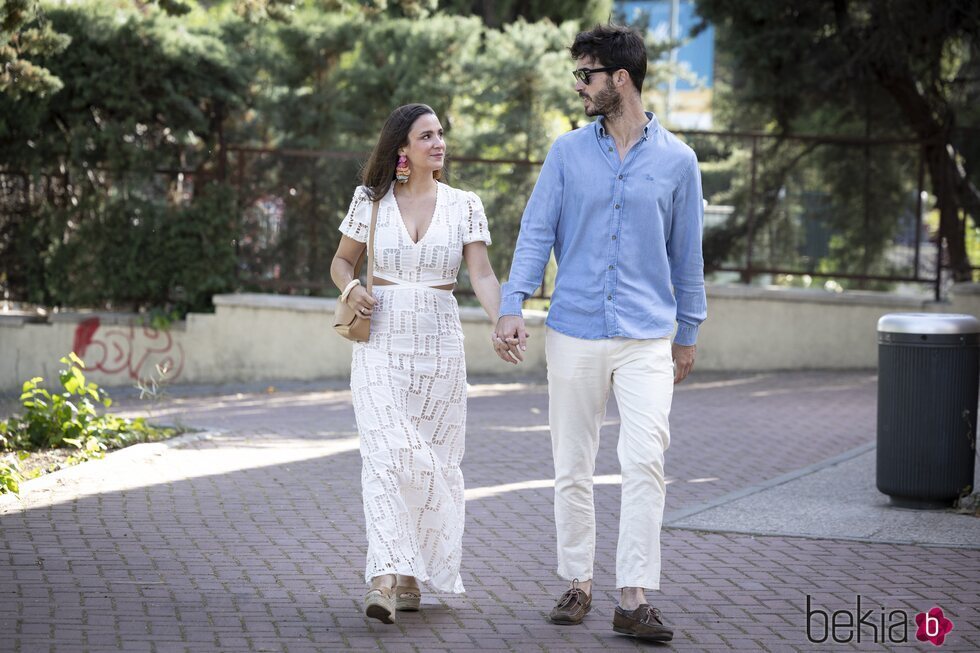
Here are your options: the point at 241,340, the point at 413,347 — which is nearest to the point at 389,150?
the point at 413,347

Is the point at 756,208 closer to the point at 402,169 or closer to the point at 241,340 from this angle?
the point at 241,340

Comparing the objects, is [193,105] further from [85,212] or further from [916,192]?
[916,192]

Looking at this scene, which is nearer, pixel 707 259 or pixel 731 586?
pixel 731 586

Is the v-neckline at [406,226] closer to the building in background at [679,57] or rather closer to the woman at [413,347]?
the woman at [413,347]

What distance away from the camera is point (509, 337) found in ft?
15.5

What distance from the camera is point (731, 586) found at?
18.5 feet

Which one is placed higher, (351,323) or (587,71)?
(587,71)

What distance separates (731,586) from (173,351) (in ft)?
32.4

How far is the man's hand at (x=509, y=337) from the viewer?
4.71 m

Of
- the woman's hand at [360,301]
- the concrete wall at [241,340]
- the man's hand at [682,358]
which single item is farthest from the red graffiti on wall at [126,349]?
the man's hand at [682,358]

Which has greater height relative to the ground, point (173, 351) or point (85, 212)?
point (85, 212)

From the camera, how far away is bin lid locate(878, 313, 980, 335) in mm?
7133

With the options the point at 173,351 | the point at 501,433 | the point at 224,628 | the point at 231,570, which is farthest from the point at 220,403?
the point at 224,628

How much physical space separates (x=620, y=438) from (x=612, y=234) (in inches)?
28.5
